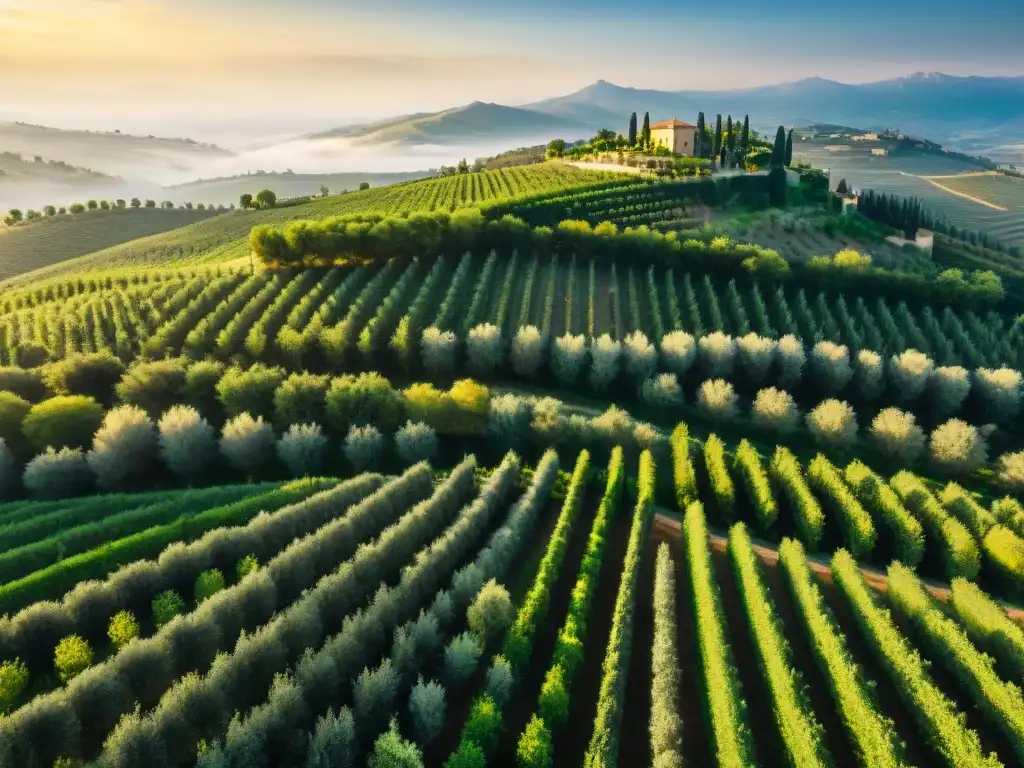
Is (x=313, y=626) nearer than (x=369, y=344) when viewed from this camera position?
Yes

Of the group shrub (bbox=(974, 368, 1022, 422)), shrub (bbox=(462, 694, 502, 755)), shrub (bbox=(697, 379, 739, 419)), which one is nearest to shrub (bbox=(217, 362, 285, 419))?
shrub (bbox=(462, 694, 502, 755))

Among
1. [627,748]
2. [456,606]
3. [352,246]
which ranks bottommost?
[627,748]

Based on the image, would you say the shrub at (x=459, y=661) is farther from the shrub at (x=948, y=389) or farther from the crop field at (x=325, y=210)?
the crop field at (x=325, y=210)

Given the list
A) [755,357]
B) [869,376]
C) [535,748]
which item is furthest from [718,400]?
[535,748]

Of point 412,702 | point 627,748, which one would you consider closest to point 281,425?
point 412,702

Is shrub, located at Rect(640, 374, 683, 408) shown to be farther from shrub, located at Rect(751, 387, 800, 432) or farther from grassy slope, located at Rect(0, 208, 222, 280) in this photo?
grassy slope, located at Rect(0, 208, 222, 280)

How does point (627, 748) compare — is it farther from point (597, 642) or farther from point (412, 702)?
point (412, 702)

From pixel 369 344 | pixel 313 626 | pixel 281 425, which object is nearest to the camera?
pixel 313 626

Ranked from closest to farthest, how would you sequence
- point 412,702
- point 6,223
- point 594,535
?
1. point 412,702
2. point 594,535
3. point 6,223

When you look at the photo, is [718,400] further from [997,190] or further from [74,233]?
[997,190]
